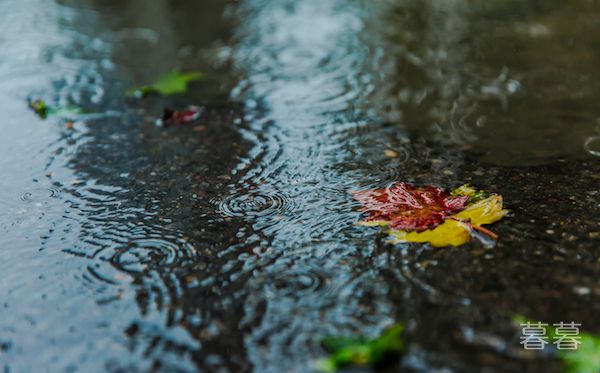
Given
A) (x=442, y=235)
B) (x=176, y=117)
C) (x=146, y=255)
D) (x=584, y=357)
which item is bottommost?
(x=584, y=357)

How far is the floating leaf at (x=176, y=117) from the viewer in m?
3.45

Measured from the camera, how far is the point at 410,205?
236 cm

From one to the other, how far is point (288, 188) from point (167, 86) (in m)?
1.61

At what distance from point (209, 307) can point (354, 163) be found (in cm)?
118

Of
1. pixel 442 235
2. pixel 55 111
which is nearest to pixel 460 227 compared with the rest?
pixel 442 235

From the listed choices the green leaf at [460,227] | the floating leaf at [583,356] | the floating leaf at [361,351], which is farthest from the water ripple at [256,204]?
the floating leaf at [583,356]

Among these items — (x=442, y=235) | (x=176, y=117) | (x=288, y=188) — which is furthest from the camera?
(x=176, y=117)

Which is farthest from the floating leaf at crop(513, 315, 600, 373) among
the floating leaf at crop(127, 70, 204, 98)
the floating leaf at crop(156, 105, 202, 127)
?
the floating leaf at crop(127, 70, 204, 98)

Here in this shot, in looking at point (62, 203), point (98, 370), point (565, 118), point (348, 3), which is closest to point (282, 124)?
point (62, 203)

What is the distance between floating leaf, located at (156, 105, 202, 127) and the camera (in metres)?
3.45

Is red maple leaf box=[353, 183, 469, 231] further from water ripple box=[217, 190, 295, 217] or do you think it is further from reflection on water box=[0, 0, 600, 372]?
water ripple box=[217, 190, 295, 217]

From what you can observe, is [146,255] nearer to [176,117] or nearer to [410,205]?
[410,205]

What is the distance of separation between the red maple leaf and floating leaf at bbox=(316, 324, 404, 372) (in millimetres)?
628

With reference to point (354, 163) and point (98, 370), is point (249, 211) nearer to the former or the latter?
point (354, 163)
